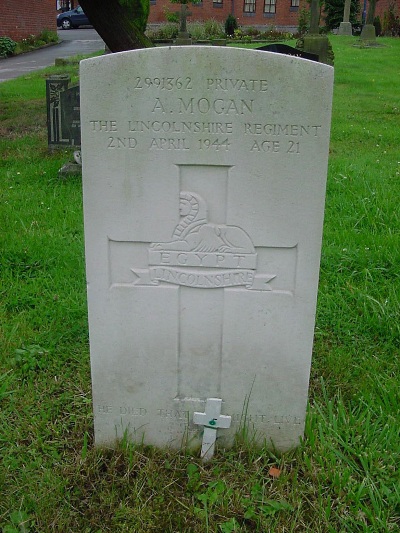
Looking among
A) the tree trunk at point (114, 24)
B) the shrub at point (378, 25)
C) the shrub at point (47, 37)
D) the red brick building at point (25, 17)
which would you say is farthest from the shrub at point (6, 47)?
the shrub at point (378, 25)

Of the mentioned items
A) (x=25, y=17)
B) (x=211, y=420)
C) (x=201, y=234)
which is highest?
(x=25, y=17)

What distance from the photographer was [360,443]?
259cm

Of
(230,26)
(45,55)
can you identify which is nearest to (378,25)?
(230,26)

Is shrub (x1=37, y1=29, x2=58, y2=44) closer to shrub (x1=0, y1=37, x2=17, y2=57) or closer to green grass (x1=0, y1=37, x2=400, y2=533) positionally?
shrub (x1=0, y1=37, x2=17, y2=57)

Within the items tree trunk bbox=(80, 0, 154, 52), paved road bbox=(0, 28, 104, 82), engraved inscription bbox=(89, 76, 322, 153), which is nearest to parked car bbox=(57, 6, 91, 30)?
paved road bbox=(0, 28, 104, 82)

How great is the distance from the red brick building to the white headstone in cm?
2567

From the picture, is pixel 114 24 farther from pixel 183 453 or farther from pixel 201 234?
pixel 183 453

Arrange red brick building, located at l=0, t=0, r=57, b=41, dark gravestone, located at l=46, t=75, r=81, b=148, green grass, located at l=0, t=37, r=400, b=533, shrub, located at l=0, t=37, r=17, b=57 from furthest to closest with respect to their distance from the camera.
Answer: red brick building, located at l=0, t=0, r=57, b=41 → shrub, located at l=0, t=37, r=17, b=57 → dark gravestone, located at l=46, t=75, r=81, b=148 → green grass, located at l=0, t=37, r=400, b=533

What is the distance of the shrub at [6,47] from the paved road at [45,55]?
0.44 m

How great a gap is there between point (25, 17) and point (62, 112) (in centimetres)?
2328

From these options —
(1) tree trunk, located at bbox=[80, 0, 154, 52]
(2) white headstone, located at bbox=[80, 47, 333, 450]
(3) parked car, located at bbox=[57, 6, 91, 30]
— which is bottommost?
(2) white headstone, located at bbox=[80, 47, 333, 450]

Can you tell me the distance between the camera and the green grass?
229cm

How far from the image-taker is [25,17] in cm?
2739

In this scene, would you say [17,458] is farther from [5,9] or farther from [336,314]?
[5,9]
